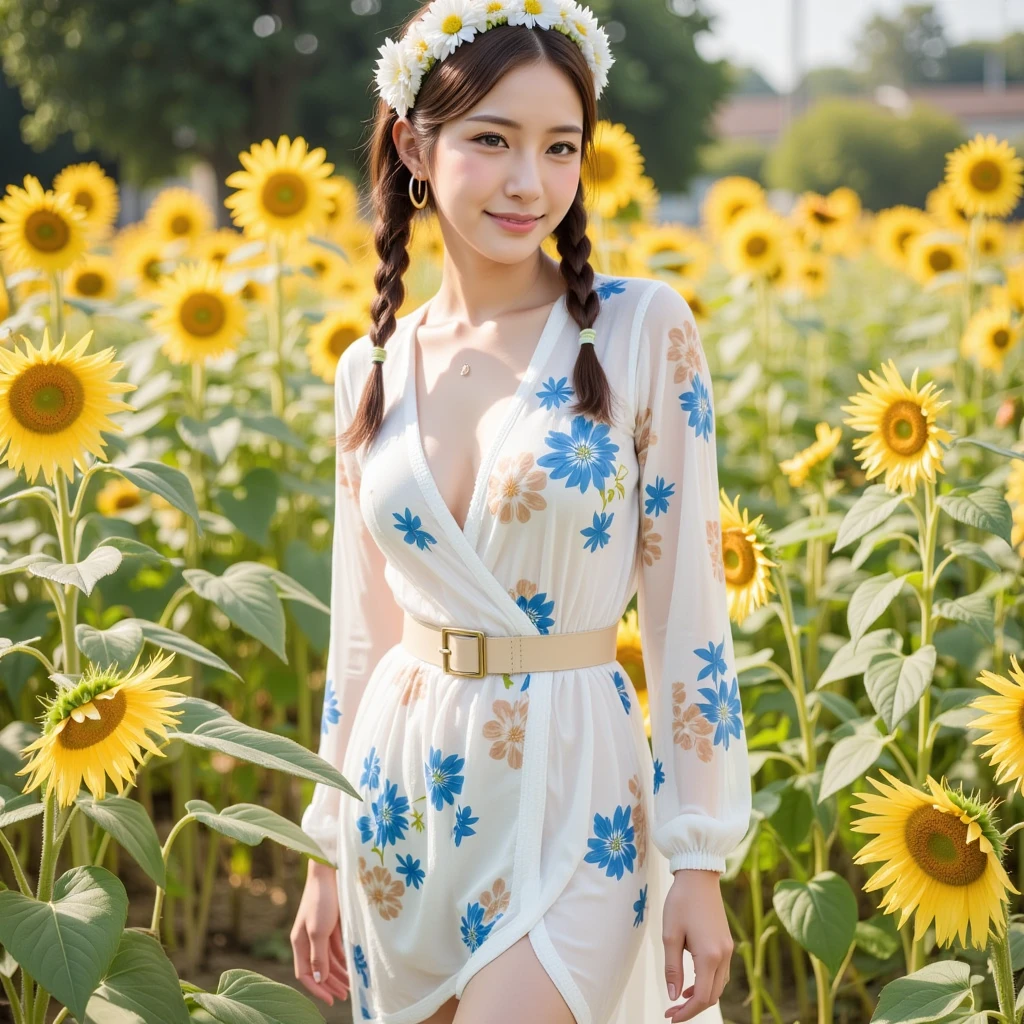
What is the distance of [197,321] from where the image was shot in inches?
125

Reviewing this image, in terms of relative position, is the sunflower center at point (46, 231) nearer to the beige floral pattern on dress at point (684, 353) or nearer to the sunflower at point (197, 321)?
the sunflower at point (197, 321)

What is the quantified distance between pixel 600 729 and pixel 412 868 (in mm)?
305

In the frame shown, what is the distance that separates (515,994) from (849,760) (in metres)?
0.78

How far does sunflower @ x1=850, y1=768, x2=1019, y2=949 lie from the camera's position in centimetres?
162

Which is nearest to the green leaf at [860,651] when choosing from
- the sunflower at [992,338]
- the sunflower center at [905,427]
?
the sunflower center at [905,427]

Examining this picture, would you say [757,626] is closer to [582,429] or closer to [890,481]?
[890,481]

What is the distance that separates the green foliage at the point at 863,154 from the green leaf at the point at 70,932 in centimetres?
2622

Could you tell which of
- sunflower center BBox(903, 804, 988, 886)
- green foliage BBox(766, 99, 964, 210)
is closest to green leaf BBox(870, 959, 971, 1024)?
sunflower center BBox(903, 804, 988, 886)

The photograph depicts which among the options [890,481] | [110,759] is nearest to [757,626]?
[890,481]

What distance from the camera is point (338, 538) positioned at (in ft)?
6.67

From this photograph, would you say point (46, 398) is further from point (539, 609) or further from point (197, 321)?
point (197, 321)

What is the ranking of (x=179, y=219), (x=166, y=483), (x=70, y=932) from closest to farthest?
(x=70, y=932) < (x=166, y=483) < (x=179, y=219)

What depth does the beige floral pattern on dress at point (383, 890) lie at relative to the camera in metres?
1.73

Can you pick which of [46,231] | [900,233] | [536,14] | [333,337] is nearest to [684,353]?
[536,14]
